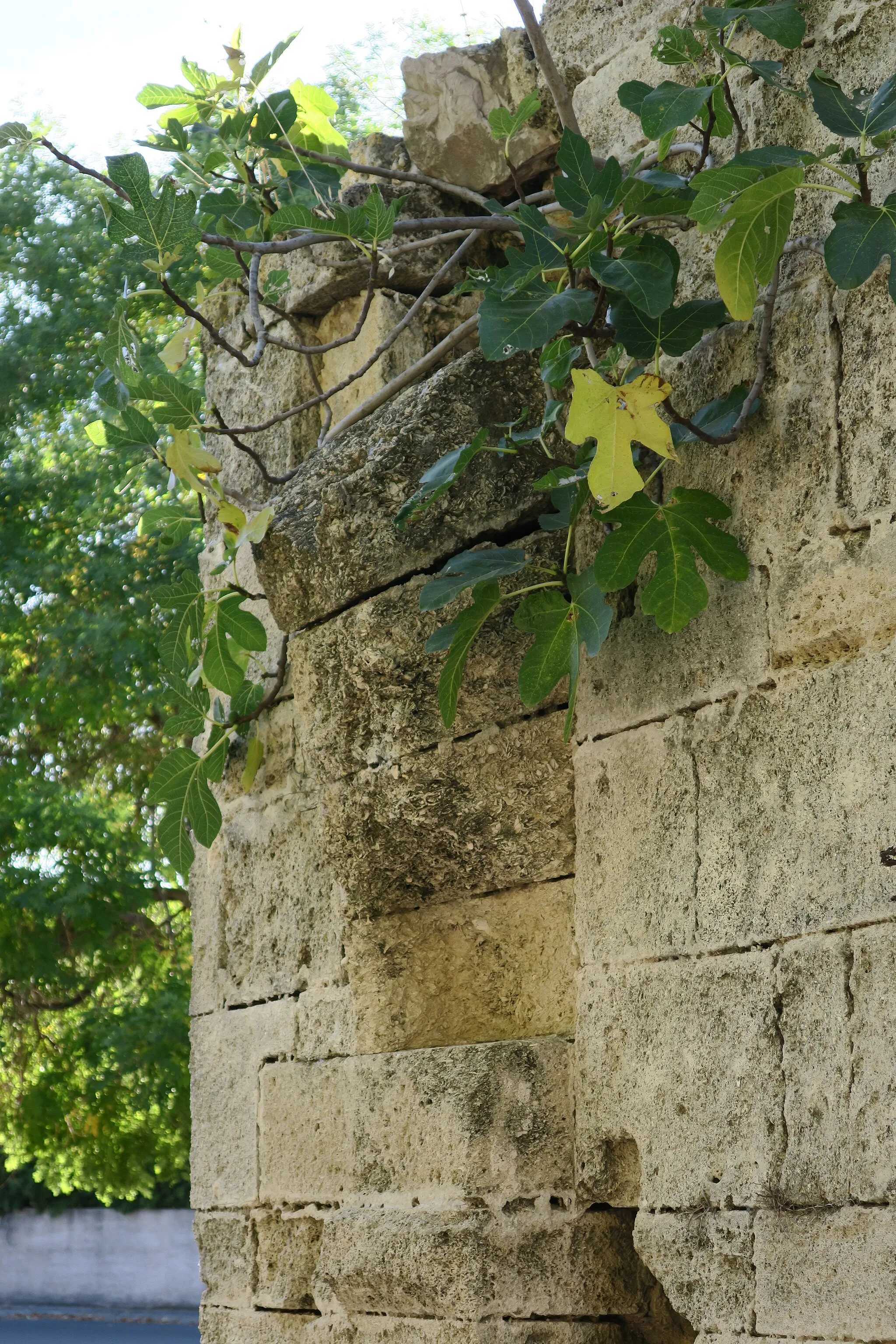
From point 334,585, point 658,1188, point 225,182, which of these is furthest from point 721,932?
point 225,182

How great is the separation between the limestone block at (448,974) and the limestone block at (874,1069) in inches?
32.8

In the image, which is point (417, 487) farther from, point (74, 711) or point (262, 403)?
point (74, 711)

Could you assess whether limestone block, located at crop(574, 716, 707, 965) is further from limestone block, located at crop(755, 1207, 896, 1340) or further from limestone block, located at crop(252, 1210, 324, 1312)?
limestone block, located at crop(252, 1210, 324, 1312)

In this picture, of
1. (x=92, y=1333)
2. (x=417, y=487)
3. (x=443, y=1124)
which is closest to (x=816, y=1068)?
(x=443, y=1124)

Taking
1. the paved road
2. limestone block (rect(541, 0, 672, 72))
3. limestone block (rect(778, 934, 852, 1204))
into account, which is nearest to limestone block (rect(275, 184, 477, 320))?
limestone block (rect(541, 0, 672, 72))

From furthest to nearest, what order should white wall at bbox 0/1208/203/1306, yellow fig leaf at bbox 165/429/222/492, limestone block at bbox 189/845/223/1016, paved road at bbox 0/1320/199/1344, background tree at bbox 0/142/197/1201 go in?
white wall at bbox 0/1208/203/1306
paved road at bbox 0/1320/199/1344
background tree at bbox 0/142/197/1201
limestone block at bbox 189/845/223/1016
yellow fig leaf at bbox 165/429/222/492

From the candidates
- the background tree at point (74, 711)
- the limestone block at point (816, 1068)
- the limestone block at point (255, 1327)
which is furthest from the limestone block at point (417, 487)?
the background tree at point (74, 711)

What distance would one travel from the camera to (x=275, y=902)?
3230 mm

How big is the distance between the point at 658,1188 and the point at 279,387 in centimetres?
217

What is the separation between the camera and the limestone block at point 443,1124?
231 centimetres

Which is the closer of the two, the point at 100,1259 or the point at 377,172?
the point at 377,172

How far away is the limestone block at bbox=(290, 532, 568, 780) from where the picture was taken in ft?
7.97

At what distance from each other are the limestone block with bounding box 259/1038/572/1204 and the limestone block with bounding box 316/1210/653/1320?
0.06 meters

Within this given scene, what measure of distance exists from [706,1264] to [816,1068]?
0.34m
